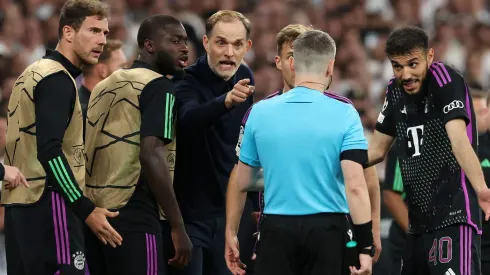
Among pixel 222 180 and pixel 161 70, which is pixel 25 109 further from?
pixel 222 180

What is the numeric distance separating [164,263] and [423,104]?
198 centimetres

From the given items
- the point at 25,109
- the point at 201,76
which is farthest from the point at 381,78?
the point at 25,109

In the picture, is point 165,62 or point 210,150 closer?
point 165,62

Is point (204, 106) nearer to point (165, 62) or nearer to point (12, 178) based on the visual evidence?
point (165, 62)

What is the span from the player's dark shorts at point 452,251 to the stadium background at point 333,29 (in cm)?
493

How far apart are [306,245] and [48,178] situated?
62.7 inches

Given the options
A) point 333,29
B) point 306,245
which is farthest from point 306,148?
point 333,29

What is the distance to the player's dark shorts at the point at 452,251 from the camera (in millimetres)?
6578

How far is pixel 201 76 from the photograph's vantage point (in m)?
7.30

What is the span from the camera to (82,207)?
6.17 meters

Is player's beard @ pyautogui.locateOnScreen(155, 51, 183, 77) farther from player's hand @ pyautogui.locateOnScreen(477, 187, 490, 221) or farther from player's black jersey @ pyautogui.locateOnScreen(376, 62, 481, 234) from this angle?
player's hand @ pyautogui.locateOnScreen(477, 187, 490, 221)

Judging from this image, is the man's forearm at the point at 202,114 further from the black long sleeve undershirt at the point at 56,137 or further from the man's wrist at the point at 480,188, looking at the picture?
the man's wrist at the point at 480,188

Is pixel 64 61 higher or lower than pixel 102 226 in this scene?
higher

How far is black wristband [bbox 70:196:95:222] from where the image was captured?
616 cm
